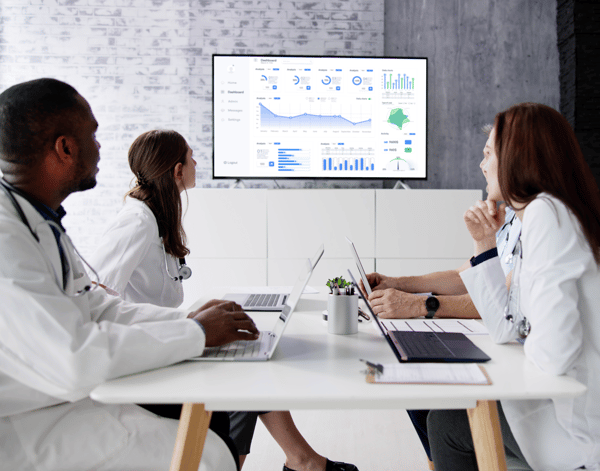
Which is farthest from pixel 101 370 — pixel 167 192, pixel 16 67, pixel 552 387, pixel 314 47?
pixel 16 67

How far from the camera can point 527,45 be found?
368 cm

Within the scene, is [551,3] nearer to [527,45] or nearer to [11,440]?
[527,45]

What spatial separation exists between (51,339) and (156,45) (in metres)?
3.34

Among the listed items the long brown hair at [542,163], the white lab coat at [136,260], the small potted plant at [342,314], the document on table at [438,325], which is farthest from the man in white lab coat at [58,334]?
the long brown hair at [542,163]

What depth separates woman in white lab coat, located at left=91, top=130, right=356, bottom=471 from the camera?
1.71 metres

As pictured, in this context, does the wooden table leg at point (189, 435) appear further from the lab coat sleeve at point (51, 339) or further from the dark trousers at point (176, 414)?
the dark trousers at point (176, 414)

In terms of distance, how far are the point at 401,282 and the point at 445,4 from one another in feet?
9.36

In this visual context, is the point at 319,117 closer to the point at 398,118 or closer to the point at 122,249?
the point at 398,118

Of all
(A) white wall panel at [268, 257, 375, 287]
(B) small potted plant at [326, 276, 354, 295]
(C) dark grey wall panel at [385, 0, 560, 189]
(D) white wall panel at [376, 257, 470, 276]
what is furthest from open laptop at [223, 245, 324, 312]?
(C) dark grey wall panel at [385, 0, 560, 189]

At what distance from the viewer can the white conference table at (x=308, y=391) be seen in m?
0.82

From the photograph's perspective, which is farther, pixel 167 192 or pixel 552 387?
pixel 167 192

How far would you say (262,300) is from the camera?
1721 mm

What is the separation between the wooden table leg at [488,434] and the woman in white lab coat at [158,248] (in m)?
0.89

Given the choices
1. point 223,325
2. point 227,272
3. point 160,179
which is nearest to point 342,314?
point 223,325
